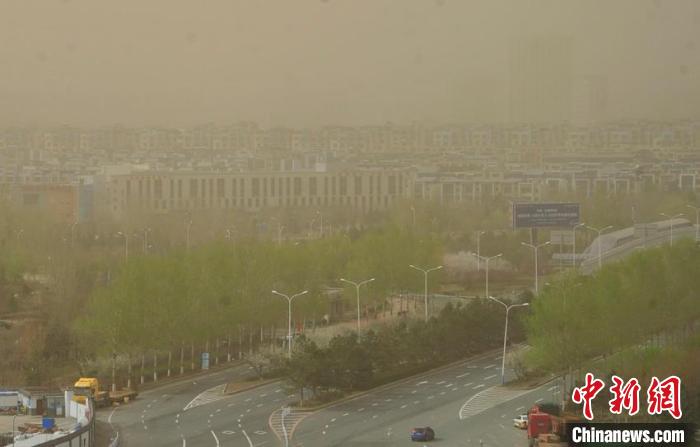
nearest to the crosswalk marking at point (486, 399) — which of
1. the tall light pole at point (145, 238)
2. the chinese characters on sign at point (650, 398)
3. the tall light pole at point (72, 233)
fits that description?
the chinese characters on sign at point (650, 398)

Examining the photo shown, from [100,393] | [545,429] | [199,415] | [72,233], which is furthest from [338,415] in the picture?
[72,233]

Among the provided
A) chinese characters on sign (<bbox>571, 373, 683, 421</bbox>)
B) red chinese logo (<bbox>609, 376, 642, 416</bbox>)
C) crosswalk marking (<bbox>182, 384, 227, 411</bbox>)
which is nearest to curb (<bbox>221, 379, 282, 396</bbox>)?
crosswalk marking (<bbox>182, 384, 227, 411</bbox>)

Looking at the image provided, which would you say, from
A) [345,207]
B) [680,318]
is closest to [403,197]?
[345,207]

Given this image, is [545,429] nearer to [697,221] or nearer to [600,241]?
[600,241]

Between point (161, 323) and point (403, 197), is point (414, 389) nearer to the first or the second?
point (161, 323)

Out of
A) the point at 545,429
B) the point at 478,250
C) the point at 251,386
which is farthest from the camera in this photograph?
the point at 478,250
